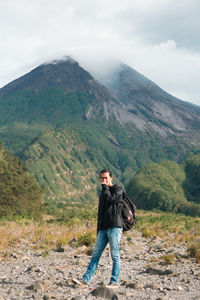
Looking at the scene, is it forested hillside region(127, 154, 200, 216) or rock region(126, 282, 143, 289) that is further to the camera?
forested hillside region(127, 154, 200, 216)

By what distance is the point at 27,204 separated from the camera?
56.8 meters

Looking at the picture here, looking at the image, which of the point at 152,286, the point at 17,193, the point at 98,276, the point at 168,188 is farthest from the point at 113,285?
the point at 168,188

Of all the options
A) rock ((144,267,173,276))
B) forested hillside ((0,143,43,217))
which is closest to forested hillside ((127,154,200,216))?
forested hillside ((0,143,43,217))

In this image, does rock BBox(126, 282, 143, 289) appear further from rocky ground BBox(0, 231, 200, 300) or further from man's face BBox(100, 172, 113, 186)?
man's face BBox(100, 172, 113, 186)

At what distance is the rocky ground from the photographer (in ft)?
23.1

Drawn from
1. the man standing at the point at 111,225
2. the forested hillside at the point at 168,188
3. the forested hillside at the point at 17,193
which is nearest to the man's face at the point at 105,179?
the man standing at the point at 111,225

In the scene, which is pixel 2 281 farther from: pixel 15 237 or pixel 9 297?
pixel 15 237

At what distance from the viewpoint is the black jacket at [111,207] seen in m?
7.66

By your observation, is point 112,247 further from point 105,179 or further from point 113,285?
point 105,179

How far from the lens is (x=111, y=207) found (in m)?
7.68

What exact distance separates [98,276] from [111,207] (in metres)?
2.43

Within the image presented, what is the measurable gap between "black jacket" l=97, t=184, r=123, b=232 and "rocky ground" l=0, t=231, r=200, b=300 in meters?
1.35

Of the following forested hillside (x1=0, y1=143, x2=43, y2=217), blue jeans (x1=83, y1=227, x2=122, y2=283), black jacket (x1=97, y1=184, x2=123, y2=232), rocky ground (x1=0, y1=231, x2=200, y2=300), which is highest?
black jacket (x1=97, y1=184, x2=123, y2=232)

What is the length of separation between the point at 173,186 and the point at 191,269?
153 meters
